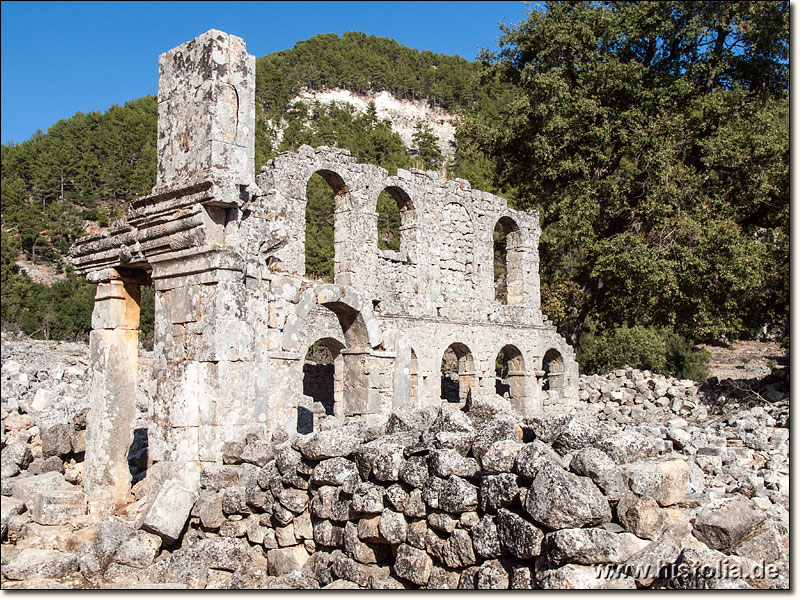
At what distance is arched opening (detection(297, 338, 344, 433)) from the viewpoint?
18.5 meters

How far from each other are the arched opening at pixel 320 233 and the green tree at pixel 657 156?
366 inches

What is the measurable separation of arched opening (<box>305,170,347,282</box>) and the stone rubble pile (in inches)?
834

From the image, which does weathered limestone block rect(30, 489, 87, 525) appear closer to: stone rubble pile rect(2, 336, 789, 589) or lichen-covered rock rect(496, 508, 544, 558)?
stone rubble pile rect(2, 336, 789, 589)

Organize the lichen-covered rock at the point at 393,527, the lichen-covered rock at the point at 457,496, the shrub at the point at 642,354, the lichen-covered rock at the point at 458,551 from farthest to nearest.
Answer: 1. the shrub at the point at 642,354
2. the lichen-covered rock at the point at 393,527
3. the lichen-covered rock at the point at 457,496
4. the lichen-covered rock at the point at 458,551

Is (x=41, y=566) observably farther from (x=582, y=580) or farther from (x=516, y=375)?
(x=516, y=375)

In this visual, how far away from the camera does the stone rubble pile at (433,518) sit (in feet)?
14.1

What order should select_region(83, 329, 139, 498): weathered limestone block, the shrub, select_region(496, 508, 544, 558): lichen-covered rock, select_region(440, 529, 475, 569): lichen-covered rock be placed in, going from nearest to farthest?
select_region(496, 508, 544, 558): lichen-covered rock → select_region(440, 529, 475, 569): lichen-covered rock → select_region(83, 329, 139, 498): weathered limestone block → the shrub

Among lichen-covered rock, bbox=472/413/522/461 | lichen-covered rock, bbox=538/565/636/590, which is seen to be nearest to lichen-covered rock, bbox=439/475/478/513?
lichen-covered rock, bbox=472/413/522/461

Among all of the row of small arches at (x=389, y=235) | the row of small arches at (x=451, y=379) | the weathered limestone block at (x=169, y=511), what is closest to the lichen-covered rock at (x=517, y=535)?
the weathered limestone block at (x=169, y=511)

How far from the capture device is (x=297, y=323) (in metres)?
8.59

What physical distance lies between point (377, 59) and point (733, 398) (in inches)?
3257

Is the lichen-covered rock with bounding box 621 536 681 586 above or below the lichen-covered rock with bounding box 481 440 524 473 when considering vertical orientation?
below

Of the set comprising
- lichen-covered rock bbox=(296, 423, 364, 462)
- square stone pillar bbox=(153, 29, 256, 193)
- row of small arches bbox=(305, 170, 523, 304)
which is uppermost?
row of small arches bbox=(305, 170, 523, 304)

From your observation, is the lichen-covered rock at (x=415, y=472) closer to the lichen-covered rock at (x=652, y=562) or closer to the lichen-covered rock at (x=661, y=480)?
the lichen-covered rock at (x=661, y=480)
